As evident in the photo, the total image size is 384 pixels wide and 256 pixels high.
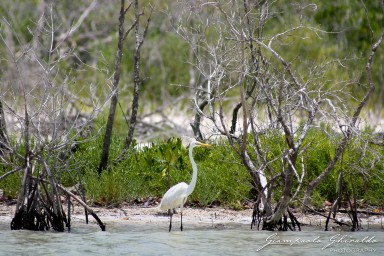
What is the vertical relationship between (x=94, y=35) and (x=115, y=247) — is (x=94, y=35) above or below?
above

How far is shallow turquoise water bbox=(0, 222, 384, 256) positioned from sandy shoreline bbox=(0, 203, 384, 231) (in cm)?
48

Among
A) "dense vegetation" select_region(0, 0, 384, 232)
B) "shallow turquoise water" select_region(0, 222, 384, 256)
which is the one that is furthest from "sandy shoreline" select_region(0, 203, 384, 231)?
"shallow turquoise water" select_region(0, 222, 384, 256)

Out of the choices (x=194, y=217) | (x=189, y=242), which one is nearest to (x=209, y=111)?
(x=194, y=217)

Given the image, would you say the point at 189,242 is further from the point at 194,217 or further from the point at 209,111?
the point at 209,111

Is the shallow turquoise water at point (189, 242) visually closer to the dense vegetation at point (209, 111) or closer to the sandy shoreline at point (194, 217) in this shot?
the sandy shoreline at point (194, 217)

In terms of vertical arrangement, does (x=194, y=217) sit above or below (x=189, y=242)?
above

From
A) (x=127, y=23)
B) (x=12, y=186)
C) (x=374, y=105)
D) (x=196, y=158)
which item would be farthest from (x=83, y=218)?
(x=374, y=105)

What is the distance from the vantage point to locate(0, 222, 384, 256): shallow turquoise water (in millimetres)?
7988

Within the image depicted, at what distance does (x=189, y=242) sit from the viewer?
845 centimetres

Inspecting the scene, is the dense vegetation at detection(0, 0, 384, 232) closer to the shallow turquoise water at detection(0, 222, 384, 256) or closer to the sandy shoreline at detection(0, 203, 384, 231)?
the sandy shoreline at detection(0, 203, 384, 231)

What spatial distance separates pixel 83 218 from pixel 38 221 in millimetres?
1456

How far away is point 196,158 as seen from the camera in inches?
449

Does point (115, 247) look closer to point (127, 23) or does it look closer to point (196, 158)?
point (196, 158)

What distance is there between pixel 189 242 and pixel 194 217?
134 cm
